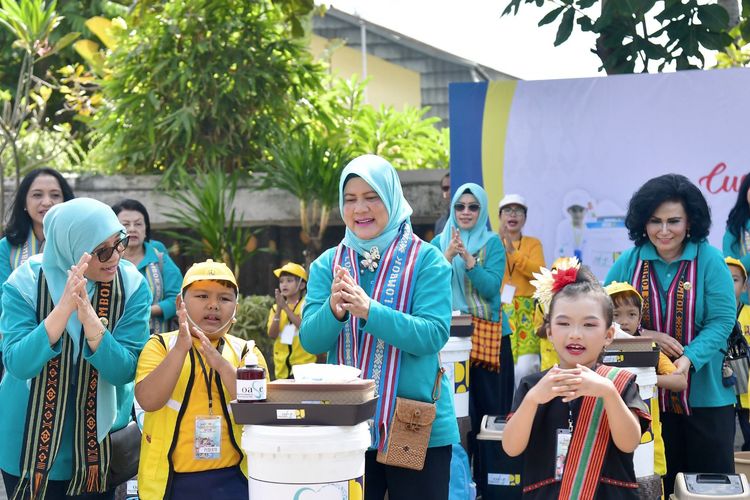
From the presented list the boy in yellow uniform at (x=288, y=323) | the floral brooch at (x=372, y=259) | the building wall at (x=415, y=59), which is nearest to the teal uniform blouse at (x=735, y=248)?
the boy in yellow uniform at (x=288, y=323)

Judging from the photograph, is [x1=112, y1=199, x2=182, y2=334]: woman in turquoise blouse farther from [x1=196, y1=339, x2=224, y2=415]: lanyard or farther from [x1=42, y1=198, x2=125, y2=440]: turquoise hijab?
[x1=196, y1=339, x2=224, y2=415]: lanyard

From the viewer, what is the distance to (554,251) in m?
8.73

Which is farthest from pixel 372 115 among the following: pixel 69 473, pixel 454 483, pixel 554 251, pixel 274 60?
pixel 69 473

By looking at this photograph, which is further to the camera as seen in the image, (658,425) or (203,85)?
(203,85)

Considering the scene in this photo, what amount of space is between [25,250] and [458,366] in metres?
2.46

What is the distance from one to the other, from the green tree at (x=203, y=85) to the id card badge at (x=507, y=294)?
11.3 ft

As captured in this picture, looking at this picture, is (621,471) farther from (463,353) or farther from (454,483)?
(463,353)

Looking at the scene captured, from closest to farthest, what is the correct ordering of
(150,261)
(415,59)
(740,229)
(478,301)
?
(150,261) < (740,229) < (478,301) < (415,59)

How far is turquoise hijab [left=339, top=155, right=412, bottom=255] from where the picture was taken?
4.21 meters

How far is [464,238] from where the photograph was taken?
7.87 meters

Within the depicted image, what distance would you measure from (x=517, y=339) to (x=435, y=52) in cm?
1528

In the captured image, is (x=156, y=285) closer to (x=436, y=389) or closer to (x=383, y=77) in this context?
(x=436, y=389)

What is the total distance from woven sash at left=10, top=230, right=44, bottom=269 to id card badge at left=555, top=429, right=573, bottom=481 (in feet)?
9.76

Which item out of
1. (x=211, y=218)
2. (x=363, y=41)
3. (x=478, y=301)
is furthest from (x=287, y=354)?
(x=363, y=41)
